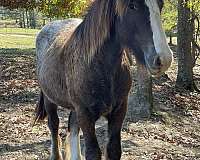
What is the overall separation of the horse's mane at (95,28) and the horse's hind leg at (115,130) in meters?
0.52

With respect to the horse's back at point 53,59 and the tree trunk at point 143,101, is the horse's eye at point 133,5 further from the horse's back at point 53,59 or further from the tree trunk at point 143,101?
the tree trunk at point 143,101

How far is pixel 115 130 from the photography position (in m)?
3.43

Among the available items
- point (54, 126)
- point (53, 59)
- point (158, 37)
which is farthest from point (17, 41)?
point (158, 37)

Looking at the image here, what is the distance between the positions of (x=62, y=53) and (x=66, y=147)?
1.40m

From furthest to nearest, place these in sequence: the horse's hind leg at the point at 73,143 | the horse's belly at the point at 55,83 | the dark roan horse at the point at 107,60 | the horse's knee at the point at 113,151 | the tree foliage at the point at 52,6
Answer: the tree foliage at the point at 52,6 < the horse's hind leg at the point at 73,143 < the horse's belly at the point at 55,83 < the horse's knee at the point at 113,151 < the dark roan horse at the point at 107,60

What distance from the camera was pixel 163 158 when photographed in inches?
210

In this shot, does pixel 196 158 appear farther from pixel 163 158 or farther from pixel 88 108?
pixel 88 108

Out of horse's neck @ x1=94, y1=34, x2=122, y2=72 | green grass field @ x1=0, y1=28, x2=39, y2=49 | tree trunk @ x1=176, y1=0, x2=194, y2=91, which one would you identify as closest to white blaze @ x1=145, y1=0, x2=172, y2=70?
horse's neck @ x1=94, y1=34, x2=122, y2=72

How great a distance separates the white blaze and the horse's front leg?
937 millimetres

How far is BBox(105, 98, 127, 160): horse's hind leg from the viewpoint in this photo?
11.1 ft

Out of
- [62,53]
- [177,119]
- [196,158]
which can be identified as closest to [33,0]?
[177,119]

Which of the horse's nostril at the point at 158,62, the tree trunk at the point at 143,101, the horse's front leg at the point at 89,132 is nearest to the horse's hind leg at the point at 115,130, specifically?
the horse's front leg at the point at 89,132

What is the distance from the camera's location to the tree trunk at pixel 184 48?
412 inches

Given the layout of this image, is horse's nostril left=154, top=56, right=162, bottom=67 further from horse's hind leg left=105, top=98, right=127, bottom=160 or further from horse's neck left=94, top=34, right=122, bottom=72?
horse's hind leg left=105, top=98, right=127, bottom=160
